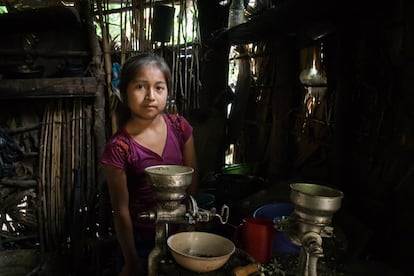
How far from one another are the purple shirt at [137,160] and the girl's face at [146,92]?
0.69 feet

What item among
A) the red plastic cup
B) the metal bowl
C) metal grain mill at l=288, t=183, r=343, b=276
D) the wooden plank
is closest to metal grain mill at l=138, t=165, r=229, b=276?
the metal bowl

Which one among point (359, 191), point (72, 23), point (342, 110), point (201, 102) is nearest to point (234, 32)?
point (201, 102)

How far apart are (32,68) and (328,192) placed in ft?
13.2

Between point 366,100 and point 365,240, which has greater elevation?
point 366,100

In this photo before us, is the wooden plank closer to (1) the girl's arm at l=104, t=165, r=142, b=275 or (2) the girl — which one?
(2) the girl

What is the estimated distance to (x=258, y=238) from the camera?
5.95 ft

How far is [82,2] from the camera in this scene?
427cm

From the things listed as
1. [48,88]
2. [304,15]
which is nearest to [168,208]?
[304,15]

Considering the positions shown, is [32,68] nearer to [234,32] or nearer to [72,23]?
[72,23]

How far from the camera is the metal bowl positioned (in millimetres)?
1554

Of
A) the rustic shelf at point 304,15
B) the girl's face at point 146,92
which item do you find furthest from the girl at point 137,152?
the rustic shelf at point 304,15

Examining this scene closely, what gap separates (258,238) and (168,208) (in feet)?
1.75

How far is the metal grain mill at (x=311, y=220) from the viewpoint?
136cm

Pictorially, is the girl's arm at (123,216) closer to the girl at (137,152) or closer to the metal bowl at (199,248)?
the girl at (137,152)
